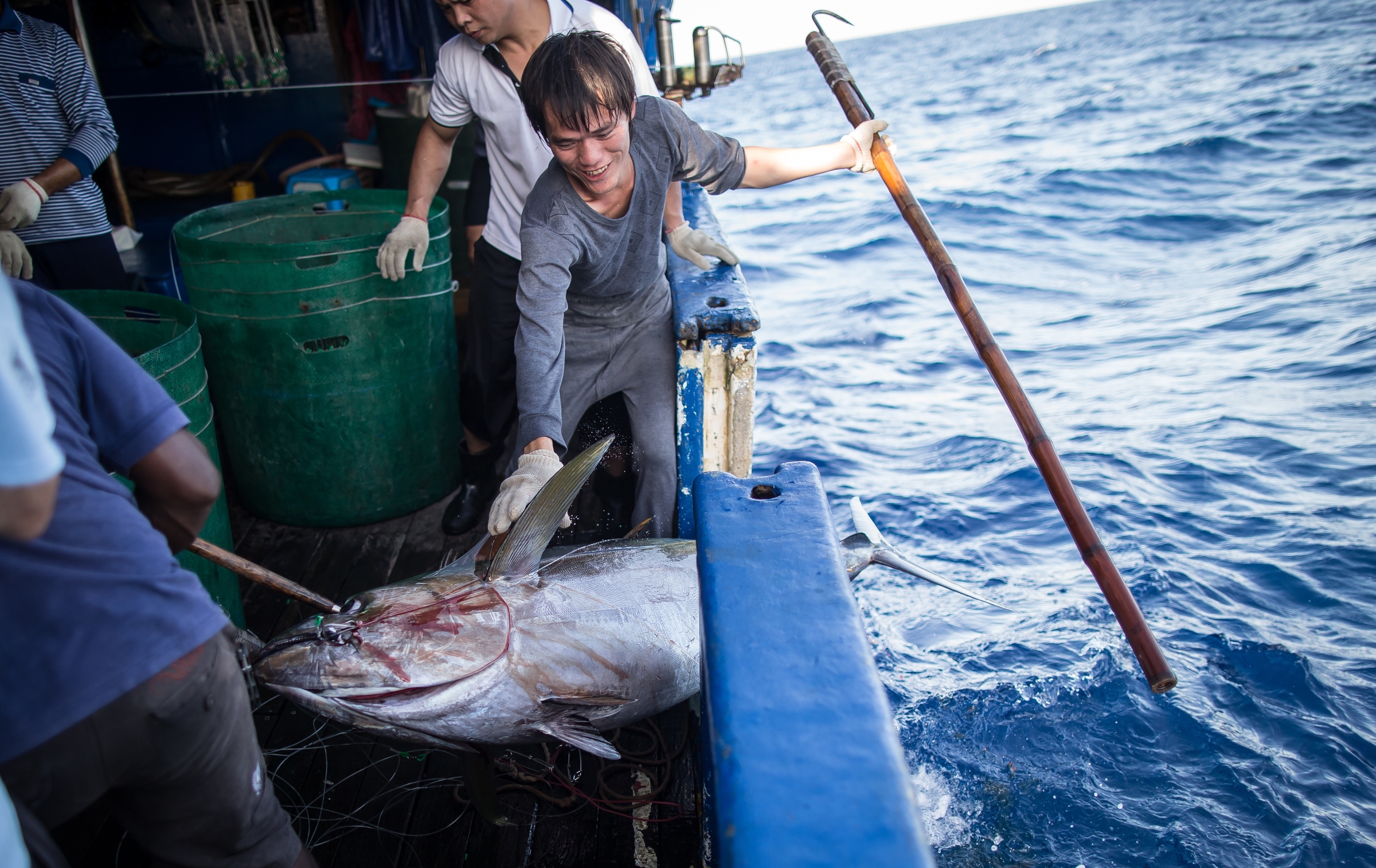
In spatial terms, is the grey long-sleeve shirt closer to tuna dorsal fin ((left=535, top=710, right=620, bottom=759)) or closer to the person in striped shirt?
tuna dorsal fin ((left=535, top=710, right=620, bottom=759))

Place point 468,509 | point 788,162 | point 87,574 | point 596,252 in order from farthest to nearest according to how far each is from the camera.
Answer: point 468,509
point 788,162
point 596,252
point 87,574

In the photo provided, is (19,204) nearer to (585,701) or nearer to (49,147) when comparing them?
(49,147)

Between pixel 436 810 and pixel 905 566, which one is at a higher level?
pixel 905 566

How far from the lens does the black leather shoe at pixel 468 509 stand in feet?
11.1

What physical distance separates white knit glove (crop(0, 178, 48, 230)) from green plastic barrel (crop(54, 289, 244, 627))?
2.39ft

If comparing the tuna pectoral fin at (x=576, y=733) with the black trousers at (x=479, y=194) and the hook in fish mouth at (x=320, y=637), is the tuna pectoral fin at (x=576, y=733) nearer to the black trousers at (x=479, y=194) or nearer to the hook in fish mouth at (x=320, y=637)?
the hook in fish mouth at (x=320, y=637)

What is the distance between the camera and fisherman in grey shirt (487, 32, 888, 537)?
2125mm

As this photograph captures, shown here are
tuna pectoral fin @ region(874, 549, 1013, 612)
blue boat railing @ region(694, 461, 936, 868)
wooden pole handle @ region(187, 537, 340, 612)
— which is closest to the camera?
blue boat railing @ region(694, 461, 936, 868)

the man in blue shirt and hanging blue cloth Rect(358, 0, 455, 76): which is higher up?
hanging blue cloth Rect(358, 0, 455, 76)

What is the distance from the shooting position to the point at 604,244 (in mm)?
2424

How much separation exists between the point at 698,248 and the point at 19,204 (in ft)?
8.48

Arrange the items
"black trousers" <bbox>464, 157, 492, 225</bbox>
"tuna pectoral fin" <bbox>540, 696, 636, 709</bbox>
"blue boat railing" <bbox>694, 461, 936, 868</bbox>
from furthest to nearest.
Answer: "black trousers" <bbox>464, 157, 492, 225</bbox>
"tuna pectoral fin" <bbox>540, 696, 636, 709</bbox>
"blue boat railing" <bbox>694, 461, 936, 868</bbox>

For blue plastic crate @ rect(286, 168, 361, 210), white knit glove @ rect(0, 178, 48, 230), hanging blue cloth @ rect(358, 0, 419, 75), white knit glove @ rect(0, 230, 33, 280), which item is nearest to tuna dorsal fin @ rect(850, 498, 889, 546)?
white knit glove @ rect(0, 230, 33, 280)

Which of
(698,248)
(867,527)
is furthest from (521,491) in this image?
(698,248)
